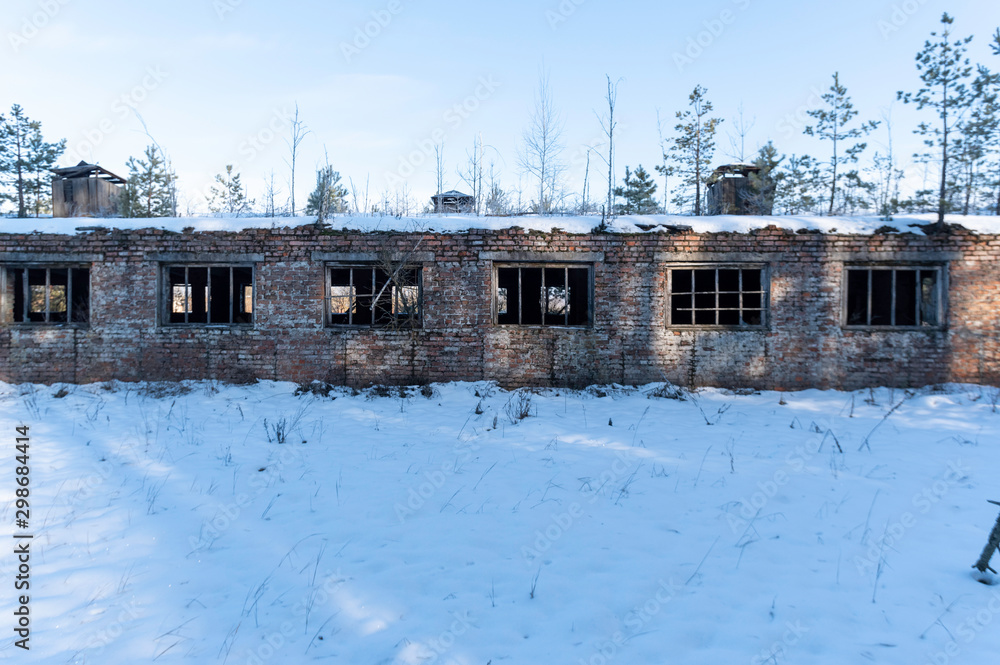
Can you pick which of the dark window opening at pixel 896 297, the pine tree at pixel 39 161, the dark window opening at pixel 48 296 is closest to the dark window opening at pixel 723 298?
the dark window opening at pixel 896 297

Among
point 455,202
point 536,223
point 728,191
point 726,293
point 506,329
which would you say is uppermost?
point 455,202

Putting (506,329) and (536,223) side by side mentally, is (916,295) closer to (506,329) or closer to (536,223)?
(536,223)

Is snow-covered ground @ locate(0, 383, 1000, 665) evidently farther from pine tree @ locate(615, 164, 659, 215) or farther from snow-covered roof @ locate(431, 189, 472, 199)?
pine tree @ locate(615, 164, 659, 215)

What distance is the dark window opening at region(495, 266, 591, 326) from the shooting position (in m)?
8.50

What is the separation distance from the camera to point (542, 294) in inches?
342

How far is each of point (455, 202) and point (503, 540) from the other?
15.0 m

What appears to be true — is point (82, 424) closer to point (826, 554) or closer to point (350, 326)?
point (350, 326)

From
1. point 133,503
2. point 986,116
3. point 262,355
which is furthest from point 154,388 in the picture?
point 986,116

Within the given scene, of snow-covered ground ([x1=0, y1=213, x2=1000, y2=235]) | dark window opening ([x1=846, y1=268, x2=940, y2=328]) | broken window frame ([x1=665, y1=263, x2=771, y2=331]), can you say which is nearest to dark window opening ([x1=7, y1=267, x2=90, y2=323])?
snow-covered ground ([x1=0, y1=213, x2=1000, y2=235])

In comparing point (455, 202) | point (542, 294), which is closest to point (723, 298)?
point (542, 294)

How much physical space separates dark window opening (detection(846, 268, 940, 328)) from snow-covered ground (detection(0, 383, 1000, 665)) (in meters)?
2.65

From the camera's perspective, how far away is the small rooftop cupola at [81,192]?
13062 millimetres

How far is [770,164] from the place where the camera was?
20.1 meters

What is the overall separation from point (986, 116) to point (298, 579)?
21039 millimetres
